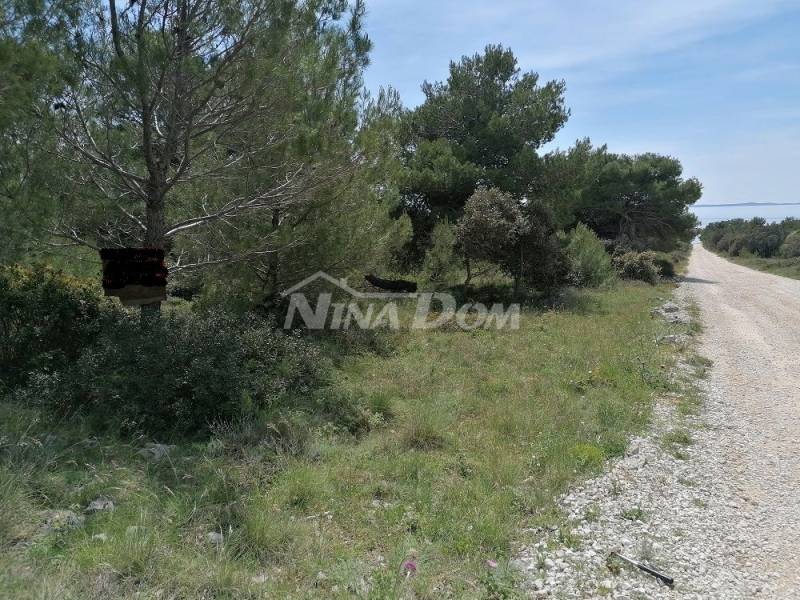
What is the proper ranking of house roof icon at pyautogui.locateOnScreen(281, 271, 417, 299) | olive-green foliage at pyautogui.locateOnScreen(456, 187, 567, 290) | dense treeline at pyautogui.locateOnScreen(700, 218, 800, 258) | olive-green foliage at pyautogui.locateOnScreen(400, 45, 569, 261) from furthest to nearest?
dense treeline at pyautogui.locateOnScreen(700, 218, 800, 258)
olive-green foliage at pyautogui.locateOnScreen(400, 45, 569, 261)
olive-green foliage at pyautogui.locateOnScreen(456, 187, 567, 290)
house roof icon at pyautogui.locateOnScreen(281, 271, 417, 299)

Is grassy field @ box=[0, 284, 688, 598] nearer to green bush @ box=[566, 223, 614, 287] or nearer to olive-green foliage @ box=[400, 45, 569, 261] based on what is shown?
olive-green foliage @ box=[400, 45, 569, 261]

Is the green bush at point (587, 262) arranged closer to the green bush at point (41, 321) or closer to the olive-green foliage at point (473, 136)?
the olive-green foliage at point (473, 136)

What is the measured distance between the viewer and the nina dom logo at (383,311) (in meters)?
8.50

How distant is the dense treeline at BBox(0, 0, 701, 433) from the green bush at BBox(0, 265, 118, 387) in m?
0.02

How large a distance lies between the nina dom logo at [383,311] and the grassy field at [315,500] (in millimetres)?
2759

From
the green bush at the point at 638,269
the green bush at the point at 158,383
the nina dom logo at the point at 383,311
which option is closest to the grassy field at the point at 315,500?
the green bush at the point at 158,383

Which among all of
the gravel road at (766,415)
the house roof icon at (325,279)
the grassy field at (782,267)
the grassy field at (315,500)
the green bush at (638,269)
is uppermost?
the grassy field at (782,267)

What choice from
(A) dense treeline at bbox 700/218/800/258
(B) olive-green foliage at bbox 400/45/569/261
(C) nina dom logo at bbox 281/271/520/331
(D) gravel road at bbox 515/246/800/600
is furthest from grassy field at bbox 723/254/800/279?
(D) gravel road at bbox 515/246/800/600

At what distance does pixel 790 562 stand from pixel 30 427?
537cm

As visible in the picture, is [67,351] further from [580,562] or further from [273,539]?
[580,562]

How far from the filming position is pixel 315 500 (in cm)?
354

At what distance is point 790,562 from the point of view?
121 inches

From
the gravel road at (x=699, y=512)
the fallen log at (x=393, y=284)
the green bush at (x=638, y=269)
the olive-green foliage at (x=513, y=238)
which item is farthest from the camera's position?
the green bush at (x=638, y=269)

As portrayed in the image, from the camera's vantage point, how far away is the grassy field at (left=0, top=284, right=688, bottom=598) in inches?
101
